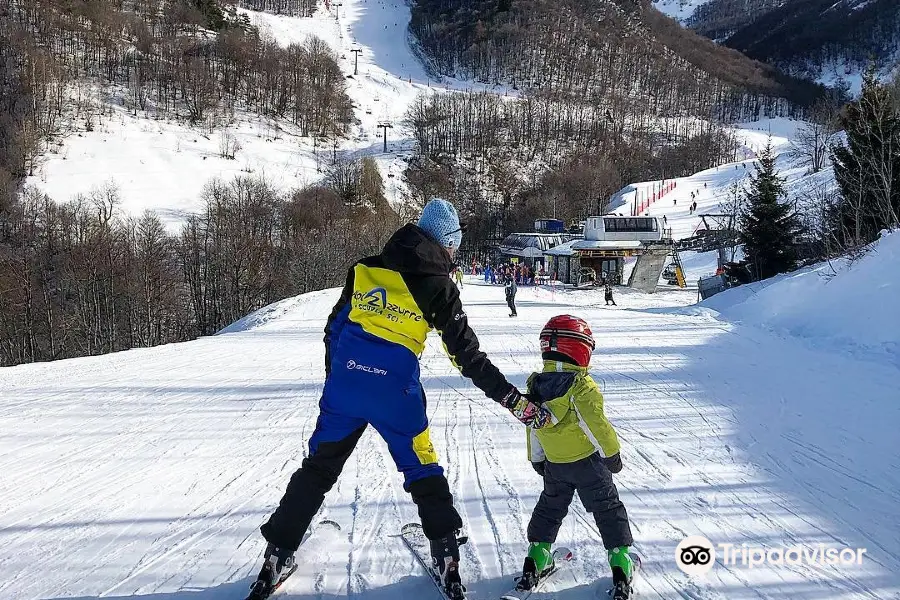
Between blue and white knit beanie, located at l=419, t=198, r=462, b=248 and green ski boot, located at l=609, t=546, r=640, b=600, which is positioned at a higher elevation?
blue and white knit beanie, located at l=419, t=198, r=462, b=248

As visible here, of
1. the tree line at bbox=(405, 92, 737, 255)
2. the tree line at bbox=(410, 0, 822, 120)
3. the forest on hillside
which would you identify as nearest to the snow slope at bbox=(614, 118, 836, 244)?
the tree line at bbox=(405, 92, 737, 255)

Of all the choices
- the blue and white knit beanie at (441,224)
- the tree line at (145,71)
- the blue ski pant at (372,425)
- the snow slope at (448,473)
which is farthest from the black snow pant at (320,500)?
the tree line at (145,71)

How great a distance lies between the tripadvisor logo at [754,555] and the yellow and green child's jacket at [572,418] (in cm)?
105

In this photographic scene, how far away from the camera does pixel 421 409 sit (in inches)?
106

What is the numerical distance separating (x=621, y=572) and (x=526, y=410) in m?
0.97

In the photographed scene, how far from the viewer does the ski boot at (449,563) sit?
271cm

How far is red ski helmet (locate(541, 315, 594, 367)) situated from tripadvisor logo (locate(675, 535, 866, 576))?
1404mm

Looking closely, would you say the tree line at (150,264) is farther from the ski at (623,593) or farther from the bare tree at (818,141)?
the bare tree at (818,141)

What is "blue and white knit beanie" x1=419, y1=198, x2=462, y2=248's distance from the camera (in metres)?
2.83

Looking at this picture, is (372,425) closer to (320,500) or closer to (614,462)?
(320,500)

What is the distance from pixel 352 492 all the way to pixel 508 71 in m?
109

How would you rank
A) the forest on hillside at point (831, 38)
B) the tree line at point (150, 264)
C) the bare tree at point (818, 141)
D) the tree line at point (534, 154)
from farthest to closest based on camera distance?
the forest on hillside at point (831, 38)
the tree line at point (534, 154)
the bare tree at point (818, 141)
the tree line at point (150, 264)

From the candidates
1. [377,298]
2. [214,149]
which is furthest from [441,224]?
[214,149]

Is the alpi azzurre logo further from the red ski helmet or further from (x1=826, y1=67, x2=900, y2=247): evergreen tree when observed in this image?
Answer: (x1=826, y1=67, x2=900, y2=247): evergreen tree
